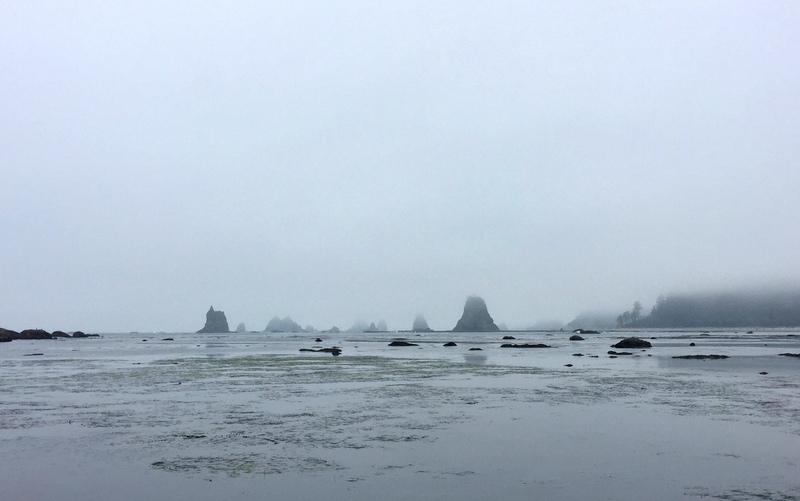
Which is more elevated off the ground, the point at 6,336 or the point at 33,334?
the point at 6,336

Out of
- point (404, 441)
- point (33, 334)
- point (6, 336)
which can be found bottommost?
point (33, 334)

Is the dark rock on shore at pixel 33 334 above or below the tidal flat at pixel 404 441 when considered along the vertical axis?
below

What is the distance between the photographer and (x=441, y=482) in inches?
547

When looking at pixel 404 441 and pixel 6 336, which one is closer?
pixel 404 441

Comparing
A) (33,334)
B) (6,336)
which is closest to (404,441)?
(6,336)

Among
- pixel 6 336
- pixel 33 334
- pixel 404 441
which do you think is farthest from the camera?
pixel 33 334

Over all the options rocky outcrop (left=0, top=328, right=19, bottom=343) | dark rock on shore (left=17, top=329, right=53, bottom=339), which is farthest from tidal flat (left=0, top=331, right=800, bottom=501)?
dark rock on shore (left=17, top=329, right=53, bottom=339)

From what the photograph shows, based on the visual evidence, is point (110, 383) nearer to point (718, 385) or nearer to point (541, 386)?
point (541, 386)

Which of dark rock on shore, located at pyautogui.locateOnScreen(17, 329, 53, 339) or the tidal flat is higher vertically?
the tidal flat

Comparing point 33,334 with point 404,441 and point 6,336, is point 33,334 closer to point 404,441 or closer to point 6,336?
point 6,336

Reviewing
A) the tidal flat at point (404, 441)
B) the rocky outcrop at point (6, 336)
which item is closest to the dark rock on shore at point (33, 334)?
the rocky outcrop at point (6, 336)

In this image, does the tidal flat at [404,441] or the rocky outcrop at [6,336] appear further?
the rocky outcrop at [6,336]

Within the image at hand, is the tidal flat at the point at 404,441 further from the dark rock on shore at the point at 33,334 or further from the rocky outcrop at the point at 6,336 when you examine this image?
the dark rock on shore at the point at 33,334

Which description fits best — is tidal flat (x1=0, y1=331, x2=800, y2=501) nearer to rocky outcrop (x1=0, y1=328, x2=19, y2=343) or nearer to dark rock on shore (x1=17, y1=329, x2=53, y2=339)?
rocky outcrop (x1=0, y1=328, x2=19, y2=343)
